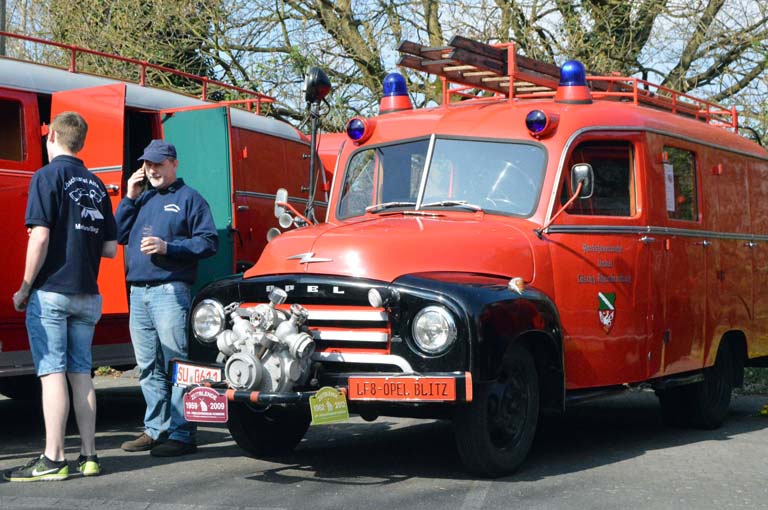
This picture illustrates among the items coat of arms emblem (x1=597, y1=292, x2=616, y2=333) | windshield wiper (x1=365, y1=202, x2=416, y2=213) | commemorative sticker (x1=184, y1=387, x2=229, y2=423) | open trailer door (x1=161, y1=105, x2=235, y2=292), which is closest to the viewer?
commemorative sticker (x1=184, y1=387, x2=229, y2=423)

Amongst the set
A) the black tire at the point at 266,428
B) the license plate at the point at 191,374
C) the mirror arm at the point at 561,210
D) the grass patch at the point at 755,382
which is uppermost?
the mirror arm at the point at 561,210

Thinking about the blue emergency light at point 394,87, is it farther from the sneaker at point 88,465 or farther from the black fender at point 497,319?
the sneaker at point 88,465

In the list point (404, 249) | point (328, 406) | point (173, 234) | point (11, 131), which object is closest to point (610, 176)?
point (404, 249)

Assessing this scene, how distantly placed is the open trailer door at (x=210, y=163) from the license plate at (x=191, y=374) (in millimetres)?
2733

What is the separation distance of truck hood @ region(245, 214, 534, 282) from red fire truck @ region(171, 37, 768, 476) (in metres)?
0.01

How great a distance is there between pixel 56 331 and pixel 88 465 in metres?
0.84

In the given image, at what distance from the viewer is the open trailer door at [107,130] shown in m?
8.81

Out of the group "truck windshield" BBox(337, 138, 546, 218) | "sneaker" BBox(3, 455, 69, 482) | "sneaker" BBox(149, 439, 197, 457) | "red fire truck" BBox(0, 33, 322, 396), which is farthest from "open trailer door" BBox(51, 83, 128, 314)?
"sneaker" BBox(3, 455, 69, 482)

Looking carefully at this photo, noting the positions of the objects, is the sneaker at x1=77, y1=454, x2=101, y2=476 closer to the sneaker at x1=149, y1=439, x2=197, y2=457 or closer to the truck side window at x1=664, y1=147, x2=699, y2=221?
the sneaker at x1=149, y1=439, x2=197, y2=457

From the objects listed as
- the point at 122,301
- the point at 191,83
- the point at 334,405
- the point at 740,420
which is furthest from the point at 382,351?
Result: the point at 191,83

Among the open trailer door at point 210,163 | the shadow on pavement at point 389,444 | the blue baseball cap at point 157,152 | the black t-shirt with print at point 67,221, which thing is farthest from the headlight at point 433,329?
the open trailer door at point 210,163

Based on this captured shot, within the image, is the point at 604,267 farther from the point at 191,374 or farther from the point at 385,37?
the point at 385,37

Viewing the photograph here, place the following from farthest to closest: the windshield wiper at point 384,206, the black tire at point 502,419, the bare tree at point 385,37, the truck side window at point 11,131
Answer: the bare tree at point 385,37 < the truck side window at point 11,131 < the windshield wiper at point 384,206 < the black tire at point 502,419

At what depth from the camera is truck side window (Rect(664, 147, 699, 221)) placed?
8531 millimetres
